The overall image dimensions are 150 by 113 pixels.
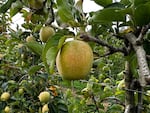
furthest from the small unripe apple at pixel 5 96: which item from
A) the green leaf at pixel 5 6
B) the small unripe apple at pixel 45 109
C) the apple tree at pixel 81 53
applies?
the green leaf at pixel 5 6

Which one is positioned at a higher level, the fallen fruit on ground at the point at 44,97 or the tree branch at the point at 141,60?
the tree branch at the point at 141,60

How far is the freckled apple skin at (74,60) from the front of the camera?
2.73ft

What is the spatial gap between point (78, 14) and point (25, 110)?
4.98 feet

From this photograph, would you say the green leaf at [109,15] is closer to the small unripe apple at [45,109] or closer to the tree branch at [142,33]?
the tree branch at [142,33]

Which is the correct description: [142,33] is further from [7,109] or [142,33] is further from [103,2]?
[7,109]

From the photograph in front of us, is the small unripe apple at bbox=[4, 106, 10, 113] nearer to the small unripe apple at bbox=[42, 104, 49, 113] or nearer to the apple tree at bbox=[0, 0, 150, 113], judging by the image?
the apple tree at bbox=[0, 0, 150, 113]

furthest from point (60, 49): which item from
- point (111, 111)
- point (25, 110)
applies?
point (25, 110)

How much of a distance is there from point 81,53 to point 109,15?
11 centimetres

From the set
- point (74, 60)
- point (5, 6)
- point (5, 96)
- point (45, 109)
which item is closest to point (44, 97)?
point (45, 109)

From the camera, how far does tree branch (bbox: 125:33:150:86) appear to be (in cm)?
59

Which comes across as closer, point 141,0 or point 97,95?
point 141,0

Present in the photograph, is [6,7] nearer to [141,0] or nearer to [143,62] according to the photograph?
[141,0]

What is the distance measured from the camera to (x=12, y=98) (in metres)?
2.32

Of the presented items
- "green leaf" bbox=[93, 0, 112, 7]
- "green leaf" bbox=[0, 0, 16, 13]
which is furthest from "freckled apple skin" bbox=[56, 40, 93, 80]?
"green leaf" bbox=[0, 0, 16, 13]
